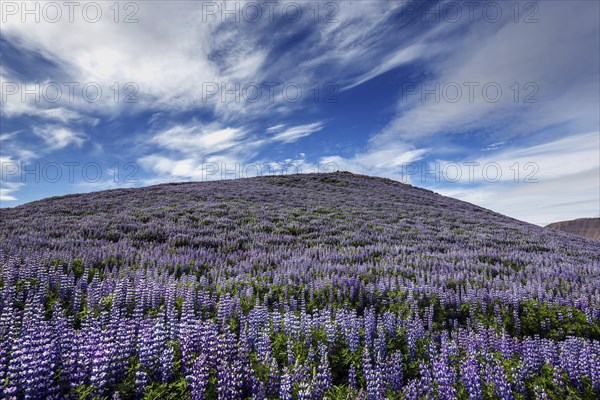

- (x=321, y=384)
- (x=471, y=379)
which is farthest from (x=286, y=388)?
(x=471, y=379)

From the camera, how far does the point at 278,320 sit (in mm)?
5320

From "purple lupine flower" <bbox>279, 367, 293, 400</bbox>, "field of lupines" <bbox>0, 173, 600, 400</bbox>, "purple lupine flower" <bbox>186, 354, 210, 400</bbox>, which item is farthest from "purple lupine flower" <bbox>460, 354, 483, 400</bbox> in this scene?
"purple lupine flower" <bbox>186, 354, 210, 400</bbox>

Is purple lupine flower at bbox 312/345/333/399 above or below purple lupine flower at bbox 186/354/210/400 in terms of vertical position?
below

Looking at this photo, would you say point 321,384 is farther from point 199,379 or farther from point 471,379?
point 471,379

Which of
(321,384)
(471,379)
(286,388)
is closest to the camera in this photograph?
(286,388)

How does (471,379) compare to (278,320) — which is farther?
(278,320)

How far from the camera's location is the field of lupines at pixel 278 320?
11.7 ft

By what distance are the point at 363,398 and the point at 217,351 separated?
178cm

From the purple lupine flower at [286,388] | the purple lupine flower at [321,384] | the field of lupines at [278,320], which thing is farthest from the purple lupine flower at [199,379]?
the purple lupine flower at [321,384]

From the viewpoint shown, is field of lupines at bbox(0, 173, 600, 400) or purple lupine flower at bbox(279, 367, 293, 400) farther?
field of lupines at bbox(0, 173, 600, 400)

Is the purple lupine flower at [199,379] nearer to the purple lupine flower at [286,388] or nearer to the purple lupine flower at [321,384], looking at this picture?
the purple lupine flower at [286,388]

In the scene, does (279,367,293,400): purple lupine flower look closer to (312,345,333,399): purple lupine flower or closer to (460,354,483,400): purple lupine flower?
(312,345,333,399): purple lupine flower

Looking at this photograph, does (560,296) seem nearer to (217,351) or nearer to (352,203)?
(217,351)

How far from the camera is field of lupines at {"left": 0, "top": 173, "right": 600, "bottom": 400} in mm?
3557
